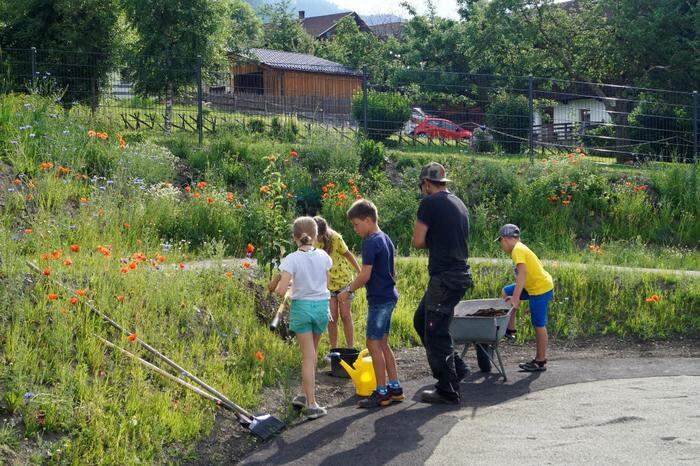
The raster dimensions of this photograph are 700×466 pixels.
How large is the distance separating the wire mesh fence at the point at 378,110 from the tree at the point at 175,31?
4.68 feet

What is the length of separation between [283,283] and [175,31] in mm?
19049

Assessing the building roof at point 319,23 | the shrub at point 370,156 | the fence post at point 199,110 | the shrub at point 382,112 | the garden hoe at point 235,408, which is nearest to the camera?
the garden hoe at point 235,408

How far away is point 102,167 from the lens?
498 inches

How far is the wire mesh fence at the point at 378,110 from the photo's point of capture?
17156 mm

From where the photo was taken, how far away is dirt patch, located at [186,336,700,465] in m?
6.38

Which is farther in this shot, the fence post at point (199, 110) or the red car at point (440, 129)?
the red car at point (440, 129)

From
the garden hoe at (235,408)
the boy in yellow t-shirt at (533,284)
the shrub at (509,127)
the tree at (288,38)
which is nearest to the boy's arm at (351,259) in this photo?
the boy in yellow t-shirt at (533,284)

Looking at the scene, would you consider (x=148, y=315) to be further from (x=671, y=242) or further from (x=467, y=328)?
(x=671, y=242)

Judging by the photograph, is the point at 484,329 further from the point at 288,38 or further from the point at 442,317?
the point at 288,38

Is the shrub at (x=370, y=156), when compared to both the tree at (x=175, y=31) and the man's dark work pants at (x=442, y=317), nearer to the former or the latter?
the man's dark work pants at (x=442, y=317)

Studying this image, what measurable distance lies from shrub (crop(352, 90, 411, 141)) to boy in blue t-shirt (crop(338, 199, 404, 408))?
10.6m

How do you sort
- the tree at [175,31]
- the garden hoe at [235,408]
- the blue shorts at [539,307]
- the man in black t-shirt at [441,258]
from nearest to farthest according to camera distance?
the garden hoe at [235,408], the man in black t-shirt at [441,258], the blue shorts at [539,307], the tree at [175,31]

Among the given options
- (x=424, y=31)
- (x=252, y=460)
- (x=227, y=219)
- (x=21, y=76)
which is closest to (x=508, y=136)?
(x=227, y=219)

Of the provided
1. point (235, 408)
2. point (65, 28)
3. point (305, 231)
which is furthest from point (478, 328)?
point (65, 28)
